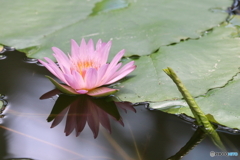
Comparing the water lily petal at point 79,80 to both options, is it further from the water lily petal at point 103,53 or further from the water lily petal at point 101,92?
the water lily petal at point 103,53

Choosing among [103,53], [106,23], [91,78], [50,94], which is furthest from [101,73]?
[106,23]

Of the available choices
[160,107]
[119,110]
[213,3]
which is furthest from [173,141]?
[213,3]

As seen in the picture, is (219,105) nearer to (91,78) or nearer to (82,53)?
(91,78)

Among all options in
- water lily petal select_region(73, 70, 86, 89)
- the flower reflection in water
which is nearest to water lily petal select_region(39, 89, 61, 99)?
the flower reflection in water

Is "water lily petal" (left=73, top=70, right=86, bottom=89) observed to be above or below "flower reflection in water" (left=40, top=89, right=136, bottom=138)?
above

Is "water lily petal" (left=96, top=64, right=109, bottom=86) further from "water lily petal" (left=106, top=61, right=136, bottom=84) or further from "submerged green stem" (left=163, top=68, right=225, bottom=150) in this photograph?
"submerged green stem" (left=163, top=68, right=225, bottom=150)

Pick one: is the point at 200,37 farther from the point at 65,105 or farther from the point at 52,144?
the point at 52,144

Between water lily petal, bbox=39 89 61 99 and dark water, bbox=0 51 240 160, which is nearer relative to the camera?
dark water, bbox=0 51 240 160
